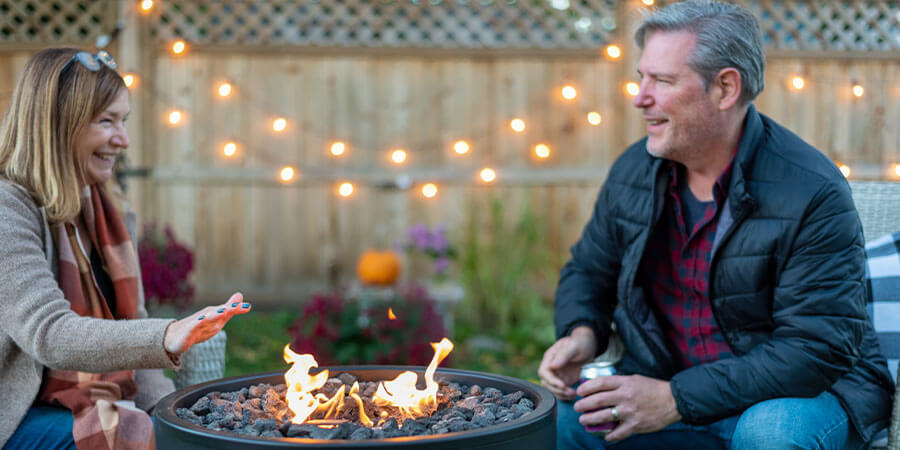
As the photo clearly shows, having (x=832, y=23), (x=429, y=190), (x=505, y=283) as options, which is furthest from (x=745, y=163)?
(x=832, y=23)

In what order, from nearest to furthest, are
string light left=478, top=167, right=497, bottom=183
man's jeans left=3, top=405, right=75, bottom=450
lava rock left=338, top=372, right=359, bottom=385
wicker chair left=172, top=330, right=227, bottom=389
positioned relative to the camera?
man's jeans left=3, top=405, right=75, bottom=450
lava rock left=338, top=372, right=359, bottom=385
wicker chair left=172, top=330, right=227, bottom=389
string light left=478, top=167, right=497, bottom=183

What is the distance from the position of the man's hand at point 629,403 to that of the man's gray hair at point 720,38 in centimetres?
65

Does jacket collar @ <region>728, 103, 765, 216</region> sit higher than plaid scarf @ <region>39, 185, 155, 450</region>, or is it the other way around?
jacket collar @ <region>728, 103, 765, 216</region>

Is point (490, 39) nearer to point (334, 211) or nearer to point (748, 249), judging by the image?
point (334, 211)

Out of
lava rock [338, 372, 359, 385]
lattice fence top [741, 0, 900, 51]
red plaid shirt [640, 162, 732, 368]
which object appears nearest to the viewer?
lava rock [338, 372, 359, 385]

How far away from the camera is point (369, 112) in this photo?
191 inches

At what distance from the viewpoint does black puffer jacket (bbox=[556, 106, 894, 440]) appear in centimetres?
157

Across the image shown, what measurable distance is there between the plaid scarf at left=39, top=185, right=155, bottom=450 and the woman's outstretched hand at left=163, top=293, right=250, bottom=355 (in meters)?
0.26

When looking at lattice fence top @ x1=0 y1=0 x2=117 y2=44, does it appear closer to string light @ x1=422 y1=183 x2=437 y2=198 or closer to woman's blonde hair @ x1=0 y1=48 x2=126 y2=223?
string light @ x1=422 y1=183 x2=437 y2=198

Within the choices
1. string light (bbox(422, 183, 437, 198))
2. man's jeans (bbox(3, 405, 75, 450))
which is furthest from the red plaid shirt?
string light (bbox(422, 183, 437, 198))

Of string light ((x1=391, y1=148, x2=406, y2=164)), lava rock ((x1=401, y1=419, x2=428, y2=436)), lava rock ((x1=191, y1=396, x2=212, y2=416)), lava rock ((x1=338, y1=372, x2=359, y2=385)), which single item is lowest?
lava rock ((x1=338, y1=372, x2=359, y2=385))

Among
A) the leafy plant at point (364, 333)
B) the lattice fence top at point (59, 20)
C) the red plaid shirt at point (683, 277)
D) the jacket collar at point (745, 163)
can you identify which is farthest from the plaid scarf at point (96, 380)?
the lattice fence top at point (59, 20)

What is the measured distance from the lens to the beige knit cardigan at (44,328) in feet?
4.75

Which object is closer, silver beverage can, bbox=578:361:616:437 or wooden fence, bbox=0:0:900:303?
silver beverage can, bbox=578:361:616:437
